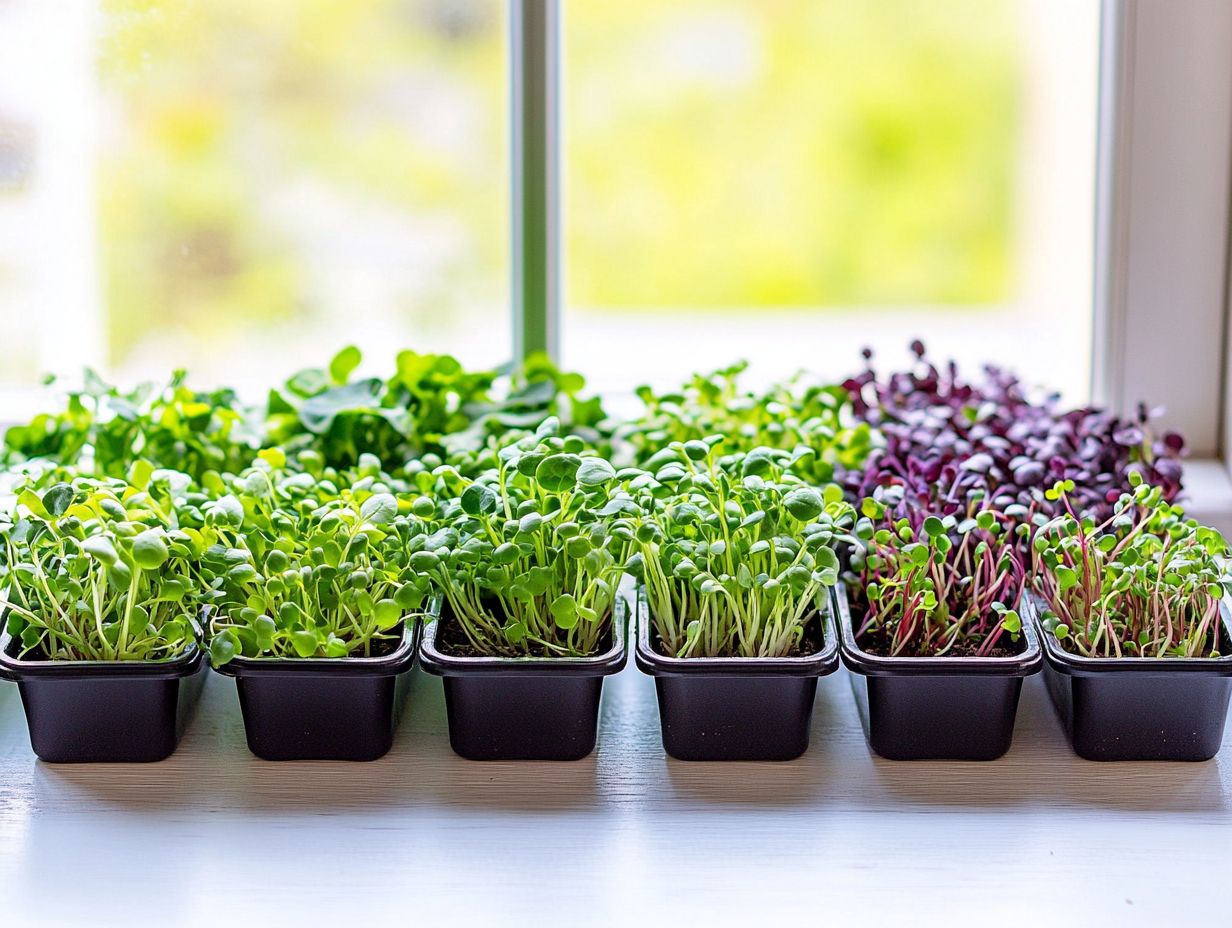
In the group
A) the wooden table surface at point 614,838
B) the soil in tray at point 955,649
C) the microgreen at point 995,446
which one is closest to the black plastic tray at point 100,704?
the wooden table surface at point 614,838

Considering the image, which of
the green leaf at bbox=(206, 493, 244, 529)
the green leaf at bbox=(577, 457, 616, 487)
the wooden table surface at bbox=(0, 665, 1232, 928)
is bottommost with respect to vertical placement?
the wooden table surface at bbox=(0, 665, 1232, 928)

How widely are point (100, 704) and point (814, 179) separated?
5.26 feet

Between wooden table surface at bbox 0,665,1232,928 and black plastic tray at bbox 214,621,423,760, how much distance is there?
2 cm

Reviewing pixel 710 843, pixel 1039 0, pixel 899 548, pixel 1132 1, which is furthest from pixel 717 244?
pixel 710 843

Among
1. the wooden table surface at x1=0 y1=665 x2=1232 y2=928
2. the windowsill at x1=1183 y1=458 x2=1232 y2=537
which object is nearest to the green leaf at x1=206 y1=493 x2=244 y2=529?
the wooden table surface at x1=0 y1=665 x2=1232 y2=928

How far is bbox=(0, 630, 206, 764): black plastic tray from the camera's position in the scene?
110cm

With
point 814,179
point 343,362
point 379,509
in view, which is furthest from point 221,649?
point 814,179

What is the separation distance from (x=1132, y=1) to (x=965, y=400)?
0.53 m

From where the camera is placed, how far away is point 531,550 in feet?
3.68

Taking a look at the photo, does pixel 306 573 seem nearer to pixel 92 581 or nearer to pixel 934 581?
pixel 92 581

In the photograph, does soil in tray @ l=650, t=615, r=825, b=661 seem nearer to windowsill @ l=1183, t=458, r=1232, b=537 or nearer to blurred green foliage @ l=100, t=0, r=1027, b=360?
windowsill @ l=1183, t=458, r=1232, b=537

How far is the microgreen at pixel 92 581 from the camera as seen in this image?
1101 millimetres

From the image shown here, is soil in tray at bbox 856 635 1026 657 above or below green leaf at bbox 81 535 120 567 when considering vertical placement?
below

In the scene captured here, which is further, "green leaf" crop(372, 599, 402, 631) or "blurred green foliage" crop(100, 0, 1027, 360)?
"blurred green foliage" crop(100, 0, 1027, 360)
